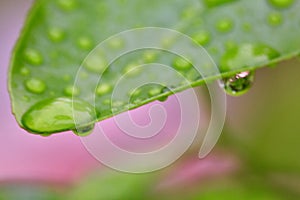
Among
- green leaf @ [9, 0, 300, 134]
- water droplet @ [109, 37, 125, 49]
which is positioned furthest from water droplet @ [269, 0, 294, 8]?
water droplet @ [109, 37, 125, 49]

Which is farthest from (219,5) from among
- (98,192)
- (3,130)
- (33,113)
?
(3,130)

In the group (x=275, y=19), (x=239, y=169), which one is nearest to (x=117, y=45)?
(x=275, y=19)

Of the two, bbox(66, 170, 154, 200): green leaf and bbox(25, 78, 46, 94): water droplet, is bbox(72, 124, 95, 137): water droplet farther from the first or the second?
bbox(66, 170, 154, 200): green leaf

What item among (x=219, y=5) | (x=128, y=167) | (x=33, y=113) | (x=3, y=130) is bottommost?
(x=33, y=113)

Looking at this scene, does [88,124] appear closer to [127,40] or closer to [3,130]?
[127,40]

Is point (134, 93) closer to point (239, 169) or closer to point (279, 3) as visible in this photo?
point (279, 3)
